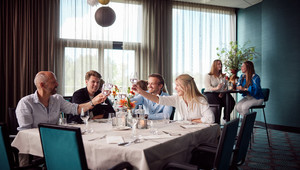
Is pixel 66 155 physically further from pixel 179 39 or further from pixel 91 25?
pixel 179 39

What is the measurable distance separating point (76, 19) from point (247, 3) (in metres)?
4.67

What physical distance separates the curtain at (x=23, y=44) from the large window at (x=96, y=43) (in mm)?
356

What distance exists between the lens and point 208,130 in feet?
7.95

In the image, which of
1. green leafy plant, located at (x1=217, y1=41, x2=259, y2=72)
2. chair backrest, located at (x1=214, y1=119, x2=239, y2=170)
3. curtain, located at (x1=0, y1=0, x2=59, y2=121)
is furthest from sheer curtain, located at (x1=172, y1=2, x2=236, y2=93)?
chair backrest, located at (x1=214, y1=119, x2=239, y2=170)

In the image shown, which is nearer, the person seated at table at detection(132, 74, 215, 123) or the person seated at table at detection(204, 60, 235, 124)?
the person seated at table at detection(132, 74, 215, 123)

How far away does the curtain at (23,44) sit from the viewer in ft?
17.8

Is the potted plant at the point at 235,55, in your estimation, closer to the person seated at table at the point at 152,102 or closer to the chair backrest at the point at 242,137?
the person seated at table at the point at 152,102

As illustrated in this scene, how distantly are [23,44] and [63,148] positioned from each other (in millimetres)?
4828

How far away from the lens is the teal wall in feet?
19.2

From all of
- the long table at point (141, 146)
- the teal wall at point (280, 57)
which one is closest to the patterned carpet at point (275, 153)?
the teal wall at point (280, 57)

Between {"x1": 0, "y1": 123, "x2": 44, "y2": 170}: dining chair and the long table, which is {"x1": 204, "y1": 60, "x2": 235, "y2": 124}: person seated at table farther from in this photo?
{"x1": 0, "y1": 123, "x2": 44, "y2": 170}: dining chair

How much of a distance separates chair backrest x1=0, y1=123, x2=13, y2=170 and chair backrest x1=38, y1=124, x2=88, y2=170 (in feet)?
0.88

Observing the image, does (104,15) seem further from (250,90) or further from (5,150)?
(250,90)

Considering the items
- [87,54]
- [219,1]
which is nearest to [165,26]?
[219,1]
